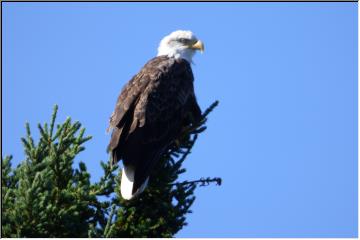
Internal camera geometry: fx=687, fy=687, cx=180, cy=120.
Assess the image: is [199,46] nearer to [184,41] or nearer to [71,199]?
[184,41]

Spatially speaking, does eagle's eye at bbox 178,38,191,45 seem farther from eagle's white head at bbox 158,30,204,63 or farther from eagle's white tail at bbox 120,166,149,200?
eagle's white tail at bbox 120,166,149,200

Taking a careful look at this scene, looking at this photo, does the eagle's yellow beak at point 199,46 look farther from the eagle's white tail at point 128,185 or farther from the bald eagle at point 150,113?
the eagle's white tail at point 128,185

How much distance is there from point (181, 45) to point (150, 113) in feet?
5.41

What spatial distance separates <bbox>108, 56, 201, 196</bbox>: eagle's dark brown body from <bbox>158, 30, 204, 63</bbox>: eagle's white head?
0.98 feet

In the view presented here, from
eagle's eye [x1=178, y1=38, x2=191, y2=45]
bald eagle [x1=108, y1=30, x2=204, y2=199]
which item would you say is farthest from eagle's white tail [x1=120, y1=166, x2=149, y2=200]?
eagle's eye [x1=178, y1=38, x2=191, y2=45]

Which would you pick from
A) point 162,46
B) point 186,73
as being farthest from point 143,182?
point 162,46

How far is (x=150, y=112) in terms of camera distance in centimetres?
682

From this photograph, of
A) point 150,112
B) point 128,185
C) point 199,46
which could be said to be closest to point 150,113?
point 150,112

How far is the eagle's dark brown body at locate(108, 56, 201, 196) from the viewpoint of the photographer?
6.25 meters

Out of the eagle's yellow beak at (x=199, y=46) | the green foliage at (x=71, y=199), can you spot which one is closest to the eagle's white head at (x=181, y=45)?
the eagle's yellow beak at (x=199, y=46)

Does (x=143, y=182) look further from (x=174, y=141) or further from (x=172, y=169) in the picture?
(x=174, y=141)

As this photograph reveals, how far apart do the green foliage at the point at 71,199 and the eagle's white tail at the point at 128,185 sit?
3.0 inches

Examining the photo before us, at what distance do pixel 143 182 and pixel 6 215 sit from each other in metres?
1.22

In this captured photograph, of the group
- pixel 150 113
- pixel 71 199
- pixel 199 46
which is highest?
pixel 199 46
